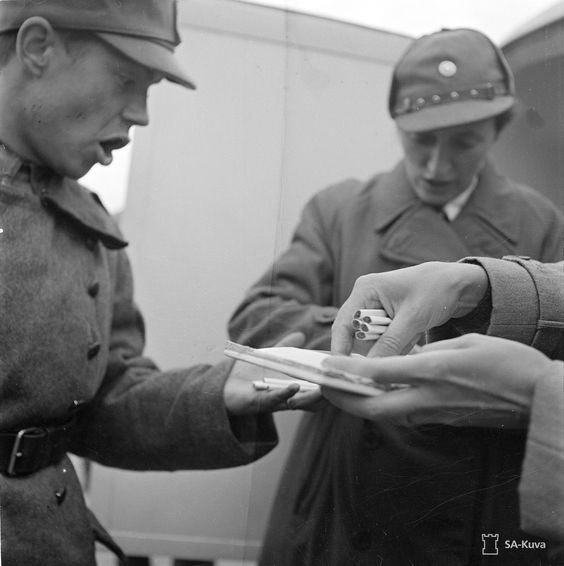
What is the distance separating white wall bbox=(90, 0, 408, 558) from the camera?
4.50ft

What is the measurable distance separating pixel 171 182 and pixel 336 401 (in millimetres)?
604

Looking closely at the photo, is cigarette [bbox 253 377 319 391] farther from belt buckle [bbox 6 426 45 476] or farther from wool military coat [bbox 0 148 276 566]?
belt buckle [bbox 6 426 45 476]

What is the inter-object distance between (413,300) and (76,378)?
611 mm


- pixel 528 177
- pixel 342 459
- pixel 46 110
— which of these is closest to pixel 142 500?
pixel 342 459

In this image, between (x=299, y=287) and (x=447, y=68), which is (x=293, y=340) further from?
(x=447, y=68)

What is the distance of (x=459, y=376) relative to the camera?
1009mm

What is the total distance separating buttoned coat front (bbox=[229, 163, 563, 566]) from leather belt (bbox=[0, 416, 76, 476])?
0.37m

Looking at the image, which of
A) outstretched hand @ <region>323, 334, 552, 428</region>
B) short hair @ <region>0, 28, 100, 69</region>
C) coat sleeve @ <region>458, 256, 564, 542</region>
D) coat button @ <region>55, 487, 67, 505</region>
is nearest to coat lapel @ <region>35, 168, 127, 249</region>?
short hair @ <region>0, 28, 100, 69</region>

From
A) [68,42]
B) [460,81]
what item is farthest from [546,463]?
[68,42]

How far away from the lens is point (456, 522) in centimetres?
117

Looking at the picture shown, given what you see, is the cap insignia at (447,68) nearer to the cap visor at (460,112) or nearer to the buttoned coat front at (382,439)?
the cap visor at (460,112)

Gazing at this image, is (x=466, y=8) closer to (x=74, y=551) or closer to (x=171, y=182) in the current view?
(x=171, y=182)

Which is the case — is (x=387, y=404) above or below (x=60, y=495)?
above

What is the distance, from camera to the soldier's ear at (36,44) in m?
1.24
